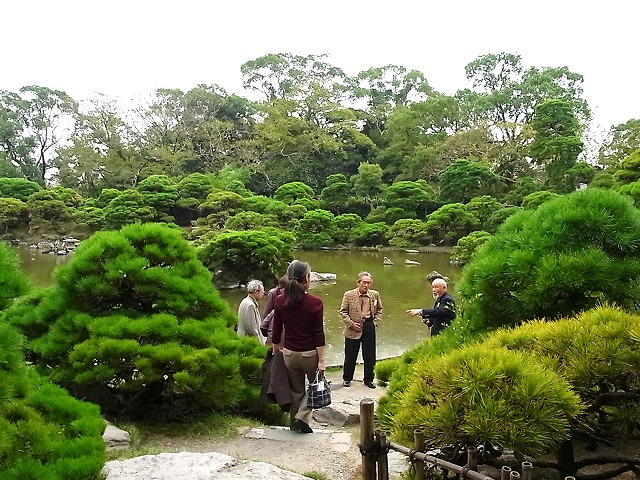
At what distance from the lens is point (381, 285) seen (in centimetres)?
1157

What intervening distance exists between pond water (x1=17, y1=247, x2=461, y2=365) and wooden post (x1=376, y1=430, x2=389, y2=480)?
2.18 meters

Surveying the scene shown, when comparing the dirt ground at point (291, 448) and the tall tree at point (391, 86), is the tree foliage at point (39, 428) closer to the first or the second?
the dirt ground at point (291, 448)

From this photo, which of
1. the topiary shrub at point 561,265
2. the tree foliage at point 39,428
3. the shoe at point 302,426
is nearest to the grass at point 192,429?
the shoe at point 302,426

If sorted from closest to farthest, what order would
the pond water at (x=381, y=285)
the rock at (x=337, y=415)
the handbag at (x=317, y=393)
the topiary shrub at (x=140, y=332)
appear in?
1. the topiary shrub at (x=140, y=332)
2. the handbag at (x=317, y=393)
3. the rock at (x=337, y=415)
4. the pond water at (x=381, y=285)

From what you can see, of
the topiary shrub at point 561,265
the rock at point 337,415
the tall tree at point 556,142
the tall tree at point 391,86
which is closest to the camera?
the topiary shrub at point 561,265

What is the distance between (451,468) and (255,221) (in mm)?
14203

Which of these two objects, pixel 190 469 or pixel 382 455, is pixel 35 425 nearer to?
pixel 190 469

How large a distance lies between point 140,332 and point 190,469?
1208 mm

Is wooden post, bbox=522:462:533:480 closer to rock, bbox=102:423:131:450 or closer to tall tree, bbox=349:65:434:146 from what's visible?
rock, bbox=102:423:131:450

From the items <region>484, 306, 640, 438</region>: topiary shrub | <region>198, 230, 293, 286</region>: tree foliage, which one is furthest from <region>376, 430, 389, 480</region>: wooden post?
<region>198, 230, 293, 286</region>: tree foliage

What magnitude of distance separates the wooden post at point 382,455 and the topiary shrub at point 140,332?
4.43 feet

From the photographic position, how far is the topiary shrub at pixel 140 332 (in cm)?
330

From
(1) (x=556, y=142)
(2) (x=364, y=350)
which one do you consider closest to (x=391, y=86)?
(1) (x=556, y=142)

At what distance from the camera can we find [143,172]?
25.4 metres
